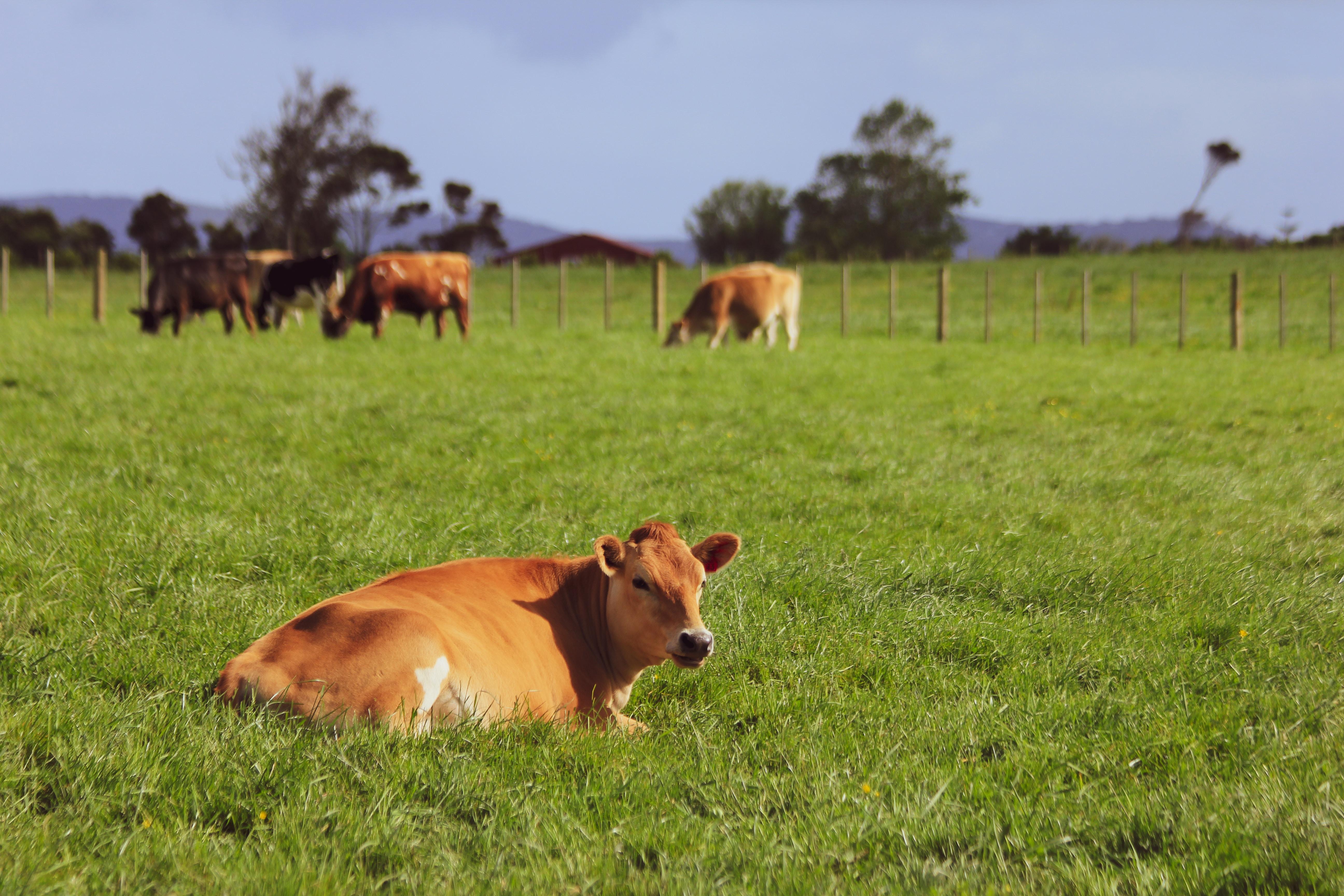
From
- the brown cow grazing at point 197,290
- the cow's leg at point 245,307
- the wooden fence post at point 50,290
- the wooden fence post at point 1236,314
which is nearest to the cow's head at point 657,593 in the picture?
the brown cow grazing at point 197,290

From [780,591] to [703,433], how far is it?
431 cm

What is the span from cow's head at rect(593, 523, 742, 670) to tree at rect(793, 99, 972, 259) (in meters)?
69.7

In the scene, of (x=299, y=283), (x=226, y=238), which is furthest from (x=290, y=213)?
(x=299, y=283)

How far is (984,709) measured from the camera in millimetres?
4074

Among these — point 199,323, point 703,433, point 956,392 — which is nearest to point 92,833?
point 703,433

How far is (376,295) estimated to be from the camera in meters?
19.6

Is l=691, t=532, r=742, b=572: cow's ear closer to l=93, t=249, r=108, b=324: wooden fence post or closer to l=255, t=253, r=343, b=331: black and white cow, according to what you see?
l=255, t=253, r=343, b=331: black and white cow

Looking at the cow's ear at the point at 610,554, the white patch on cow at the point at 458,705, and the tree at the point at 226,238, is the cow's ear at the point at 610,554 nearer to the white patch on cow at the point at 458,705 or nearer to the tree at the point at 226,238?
the white patch on cow at the point at 458,705

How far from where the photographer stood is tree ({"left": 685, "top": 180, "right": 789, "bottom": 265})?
270ft

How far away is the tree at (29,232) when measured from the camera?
178ft

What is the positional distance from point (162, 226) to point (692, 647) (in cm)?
6400

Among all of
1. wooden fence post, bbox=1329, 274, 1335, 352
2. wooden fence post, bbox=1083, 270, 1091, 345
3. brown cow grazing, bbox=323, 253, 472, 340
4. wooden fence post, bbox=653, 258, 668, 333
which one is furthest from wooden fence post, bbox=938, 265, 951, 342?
brown cow grazing, bbox=323, 253, 472, 340

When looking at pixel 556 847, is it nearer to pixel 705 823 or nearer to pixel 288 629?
pixel 705 823

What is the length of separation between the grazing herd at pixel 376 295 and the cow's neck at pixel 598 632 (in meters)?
13.6
